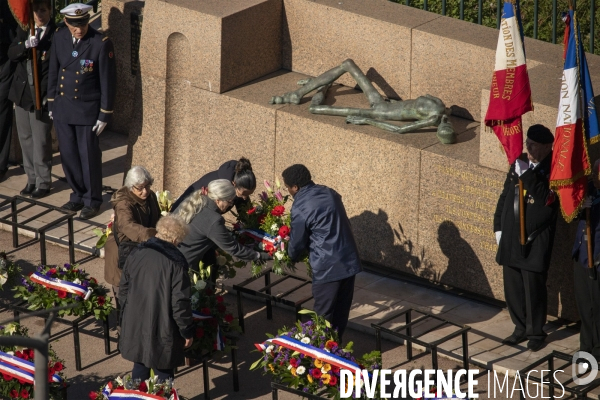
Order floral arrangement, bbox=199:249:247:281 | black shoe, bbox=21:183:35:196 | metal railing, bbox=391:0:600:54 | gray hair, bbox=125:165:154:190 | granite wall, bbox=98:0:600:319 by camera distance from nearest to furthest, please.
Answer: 1. gray hair, bbox=125:165:154:190
2. floral arrangement, bbox=199:249:247:281
3. granite wall, bbox=98:0:600:319
4. black shoe, bbox=21:183:35:196
5. metal railing, bbox=391:0:600:54

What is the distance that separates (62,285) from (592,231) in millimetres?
4124

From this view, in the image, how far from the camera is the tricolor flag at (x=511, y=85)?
359 inches

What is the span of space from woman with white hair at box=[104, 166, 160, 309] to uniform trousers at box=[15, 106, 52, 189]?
126 inches

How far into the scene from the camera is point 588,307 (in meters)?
8.91

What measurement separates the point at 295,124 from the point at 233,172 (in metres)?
1.79

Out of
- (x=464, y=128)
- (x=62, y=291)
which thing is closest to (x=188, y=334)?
(x=62, y=291)

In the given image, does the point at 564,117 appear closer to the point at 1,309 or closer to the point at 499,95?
the point at 499,95

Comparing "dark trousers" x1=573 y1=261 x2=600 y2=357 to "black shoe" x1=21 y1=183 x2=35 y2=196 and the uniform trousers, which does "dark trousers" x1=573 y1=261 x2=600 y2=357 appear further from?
"black shoe" x1=21 y1=183 x2=35 y2=196

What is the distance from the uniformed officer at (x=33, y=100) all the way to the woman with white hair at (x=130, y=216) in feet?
10.6

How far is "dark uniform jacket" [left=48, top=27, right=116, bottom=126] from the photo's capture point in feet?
37.7

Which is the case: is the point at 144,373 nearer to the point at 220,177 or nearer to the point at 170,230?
the point at 170,230

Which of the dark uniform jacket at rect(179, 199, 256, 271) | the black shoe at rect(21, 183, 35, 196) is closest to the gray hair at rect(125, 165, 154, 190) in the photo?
the dark uniform jacket at rect(179, 199, 256, 271)

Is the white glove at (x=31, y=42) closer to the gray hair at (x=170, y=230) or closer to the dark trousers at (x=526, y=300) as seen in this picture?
the gray hair at (x=170, y=230)

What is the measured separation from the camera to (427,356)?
365 inches
